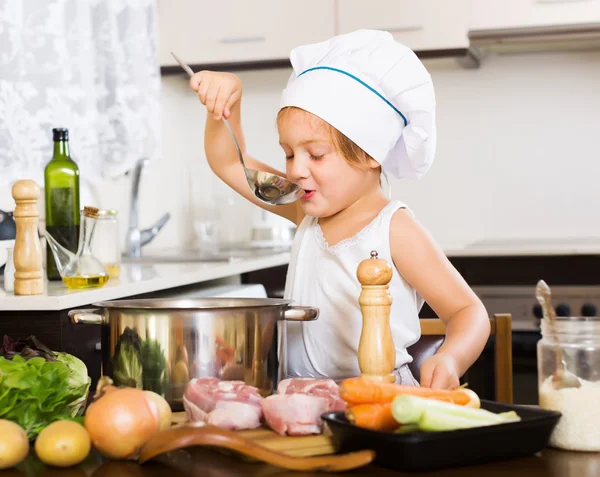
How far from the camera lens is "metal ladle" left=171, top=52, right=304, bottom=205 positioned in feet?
4.19

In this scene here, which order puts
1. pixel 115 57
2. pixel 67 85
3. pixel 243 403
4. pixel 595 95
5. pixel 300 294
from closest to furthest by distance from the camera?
1. pixel 243 403
2. pixel 300 294
3. pixel 67 85
4. pixel 115 57
5. pixel 595 95

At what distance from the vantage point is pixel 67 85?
2.30 metres

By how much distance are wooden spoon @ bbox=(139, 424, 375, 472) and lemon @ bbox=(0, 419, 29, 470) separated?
118 millimetres

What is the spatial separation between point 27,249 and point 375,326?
84 centimetres

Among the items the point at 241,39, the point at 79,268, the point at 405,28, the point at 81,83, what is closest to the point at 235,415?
the point at 79,268

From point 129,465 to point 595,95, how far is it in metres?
2.59

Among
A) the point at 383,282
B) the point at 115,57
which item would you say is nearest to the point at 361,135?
the point at 383,282

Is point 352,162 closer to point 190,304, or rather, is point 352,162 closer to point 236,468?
point 190,304

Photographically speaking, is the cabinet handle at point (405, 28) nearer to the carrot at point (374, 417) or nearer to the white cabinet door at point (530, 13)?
the white cabinet door at point (530, 13)

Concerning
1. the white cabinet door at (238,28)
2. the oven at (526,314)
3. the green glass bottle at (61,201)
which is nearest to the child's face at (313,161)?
the green glass bottle at (61,201)

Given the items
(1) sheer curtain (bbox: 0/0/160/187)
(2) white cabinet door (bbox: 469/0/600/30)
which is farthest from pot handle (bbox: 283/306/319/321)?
(2) white cabinet door (bbox: 469/0/600/30)

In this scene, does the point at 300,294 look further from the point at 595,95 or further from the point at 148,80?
the point at 595,95

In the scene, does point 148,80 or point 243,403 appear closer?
point 243,403

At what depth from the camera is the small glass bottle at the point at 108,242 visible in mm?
1929
